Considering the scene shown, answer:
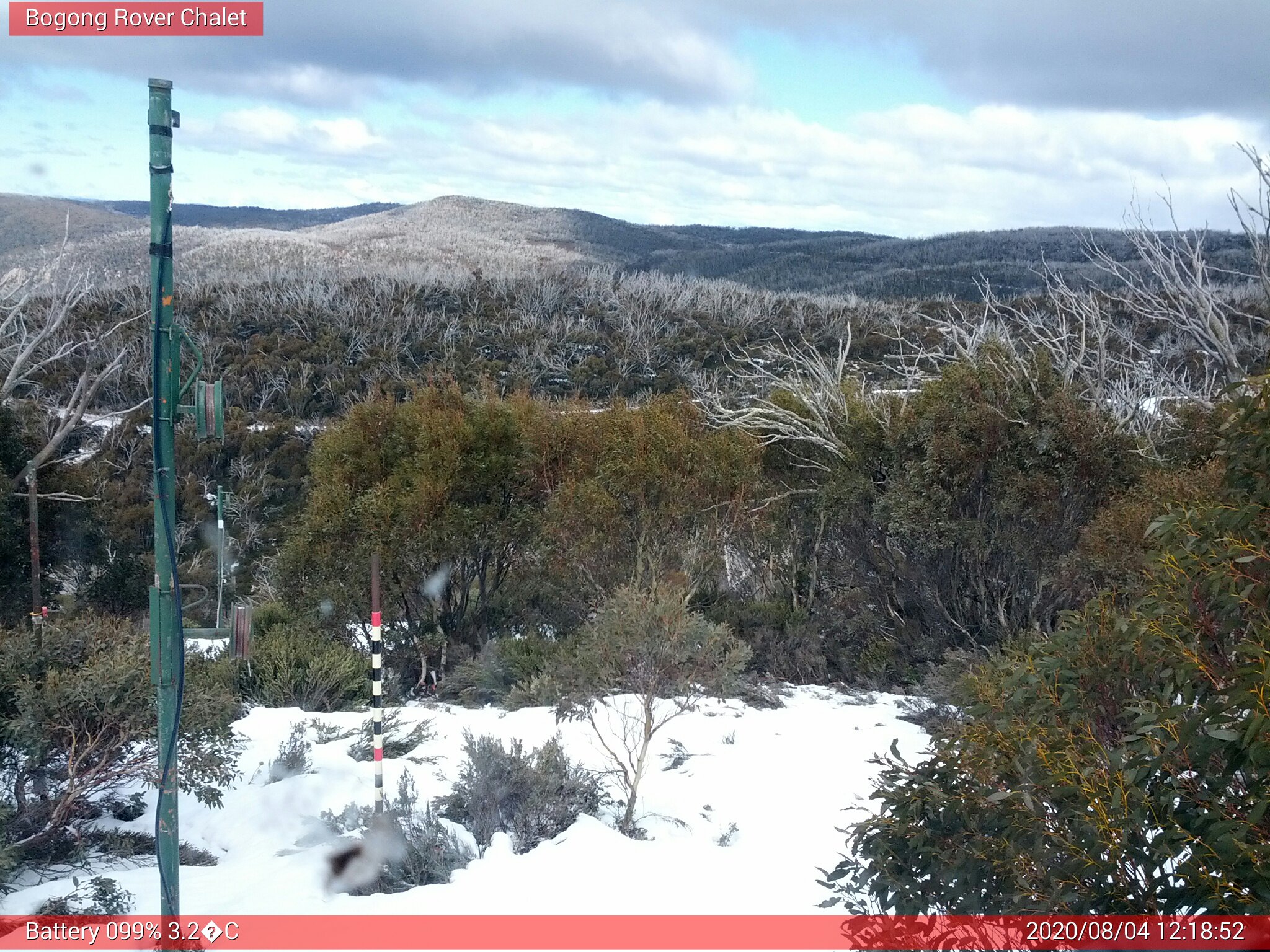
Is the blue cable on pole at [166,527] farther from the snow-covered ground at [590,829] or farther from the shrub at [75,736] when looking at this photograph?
the shrub at [75,736]

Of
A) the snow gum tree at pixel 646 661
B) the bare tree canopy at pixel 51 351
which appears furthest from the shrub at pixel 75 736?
the bare tree canopy at pixel 51 351

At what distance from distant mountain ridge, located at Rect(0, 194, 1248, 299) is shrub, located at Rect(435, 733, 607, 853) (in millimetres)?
15206

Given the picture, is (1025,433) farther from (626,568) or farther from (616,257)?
(616,257)

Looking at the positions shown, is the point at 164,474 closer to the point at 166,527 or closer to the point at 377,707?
the point at 166,527

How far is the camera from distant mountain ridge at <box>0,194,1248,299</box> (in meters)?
29.6

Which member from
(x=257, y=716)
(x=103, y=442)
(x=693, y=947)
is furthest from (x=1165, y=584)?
(x=103, y=442)

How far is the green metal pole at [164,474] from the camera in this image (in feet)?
11.1

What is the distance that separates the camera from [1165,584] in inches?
110

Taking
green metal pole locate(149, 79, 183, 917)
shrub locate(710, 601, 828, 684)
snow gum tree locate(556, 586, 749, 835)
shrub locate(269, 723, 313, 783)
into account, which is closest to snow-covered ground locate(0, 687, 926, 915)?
shrub locate(269, 723, 313, 783)

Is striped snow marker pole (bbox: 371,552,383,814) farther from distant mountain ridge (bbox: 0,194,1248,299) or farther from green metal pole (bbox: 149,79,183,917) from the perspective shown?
distant mountain ridge (bbox: 0,194,1248,299)

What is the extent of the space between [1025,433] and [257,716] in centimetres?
761

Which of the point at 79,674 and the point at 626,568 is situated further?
the point at 626,568

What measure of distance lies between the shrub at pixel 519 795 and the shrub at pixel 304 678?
9.96 ft

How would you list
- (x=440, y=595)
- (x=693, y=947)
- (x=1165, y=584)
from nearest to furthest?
(x=1165, y=584)
(x=693, y=947)
(x=440, y=595)
